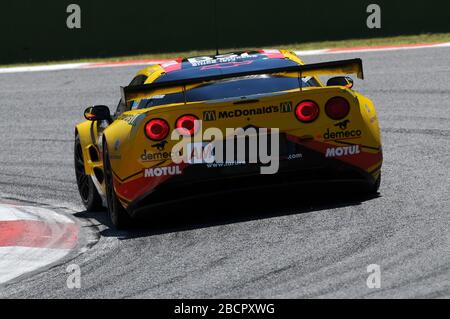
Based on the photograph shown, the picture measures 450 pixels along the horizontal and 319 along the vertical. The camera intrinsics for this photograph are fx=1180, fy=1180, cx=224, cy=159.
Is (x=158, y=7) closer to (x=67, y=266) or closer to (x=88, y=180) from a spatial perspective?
(x=88, y=180)

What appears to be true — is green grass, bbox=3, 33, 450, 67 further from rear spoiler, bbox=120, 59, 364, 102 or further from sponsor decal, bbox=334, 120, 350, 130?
sponsor decal, bbox=334, 120, 350, 130

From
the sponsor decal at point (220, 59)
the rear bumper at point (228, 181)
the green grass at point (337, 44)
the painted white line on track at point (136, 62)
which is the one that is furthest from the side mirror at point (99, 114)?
the green grass at point (337, 44)

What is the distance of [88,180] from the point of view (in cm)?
929

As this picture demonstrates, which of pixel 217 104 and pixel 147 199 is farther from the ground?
pixel 217 104

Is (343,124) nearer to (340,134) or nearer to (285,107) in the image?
(340,134)

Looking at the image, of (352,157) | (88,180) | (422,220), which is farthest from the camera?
(88,180)

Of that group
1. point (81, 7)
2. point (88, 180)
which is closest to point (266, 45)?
point (81, 7)

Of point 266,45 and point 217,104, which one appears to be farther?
point 266,45

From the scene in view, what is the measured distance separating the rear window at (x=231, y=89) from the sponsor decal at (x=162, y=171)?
2.19ft

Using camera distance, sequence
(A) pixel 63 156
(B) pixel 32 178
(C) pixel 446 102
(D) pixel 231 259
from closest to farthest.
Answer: (D) pixel 231 259 → (B) pixel 32 178 → (A) pixel 63 156 → (C) pixel 446 102

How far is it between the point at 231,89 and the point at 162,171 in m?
0.89

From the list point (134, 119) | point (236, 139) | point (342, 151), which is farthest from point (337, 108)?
point (134, 119)

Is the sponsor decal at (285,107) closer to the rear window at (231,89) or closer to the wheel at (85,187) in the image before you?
the rear window at (231,89)

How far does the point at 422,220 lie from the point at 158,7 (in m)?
14.7
